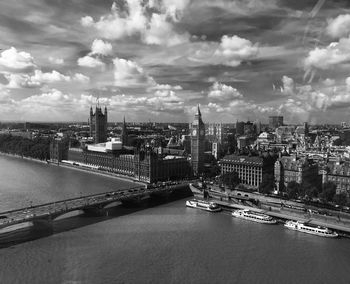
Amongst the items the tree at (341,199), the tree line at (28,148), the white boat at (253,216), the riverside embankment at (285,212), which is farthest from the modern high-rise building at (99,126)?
the tree at (341,199)

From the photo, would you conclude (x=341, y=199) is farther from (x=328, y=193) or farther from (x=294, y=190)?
(x=294, y=190)

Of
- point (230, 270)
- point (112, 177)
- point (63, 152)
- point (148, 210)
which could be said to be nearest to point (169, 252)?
point (230, 270)

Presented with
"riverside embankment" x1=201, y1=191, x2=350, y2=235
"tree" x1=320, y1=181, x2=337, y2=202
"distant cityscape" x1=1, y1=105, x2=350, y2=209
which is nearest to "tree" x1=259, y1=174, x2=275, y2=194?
"distant cityscape" x1=1, y1=105, x2=350, y2=209

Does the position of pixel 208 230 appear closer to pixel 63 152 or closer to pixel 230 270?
pixel 230 270

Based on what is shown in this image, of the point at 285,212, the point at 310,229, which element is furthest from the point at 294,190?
the point at 310,229

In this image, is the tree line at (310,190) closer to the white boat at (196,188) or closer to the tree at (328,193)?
the tree at (328,193)

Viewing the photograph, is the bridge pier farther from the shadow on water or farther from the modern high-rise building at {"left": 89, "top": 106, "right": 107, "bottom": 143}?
the modern high-rise building at {"left": 89, "top": 106, "right": 107, "bottom": 143}
